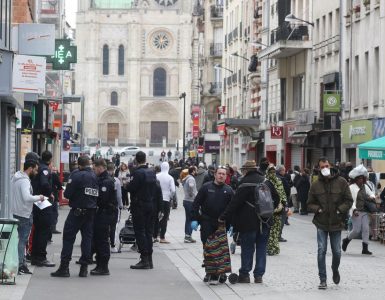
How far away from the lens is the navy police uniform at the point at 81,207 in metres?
17.1

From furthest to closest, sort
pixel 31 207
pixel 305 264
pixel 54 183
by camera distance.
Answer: pixel 54 183 < pixel 305 264 < pixel 31 207

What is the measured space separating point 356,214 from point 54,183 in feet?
20.3

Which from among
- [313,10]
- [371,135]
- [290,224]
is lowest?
[290,224]

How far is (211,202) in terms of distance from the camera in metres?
17.0

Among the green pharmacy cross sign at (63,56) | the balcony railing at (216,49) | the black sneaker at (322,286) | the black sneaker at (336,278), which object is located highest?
the balcony railing at (216,49)

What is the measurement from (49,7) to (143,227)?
5475 centimetres

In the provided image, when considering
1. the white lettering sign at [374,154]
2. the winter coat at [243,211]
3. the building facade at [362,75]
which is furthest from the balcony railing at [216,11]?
the winter coat at [243,211]

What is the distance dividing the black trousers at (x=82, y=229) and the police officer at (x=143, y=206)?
155 cm

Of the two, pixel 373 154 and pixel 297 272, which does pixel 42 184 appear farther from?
pixel 373 154

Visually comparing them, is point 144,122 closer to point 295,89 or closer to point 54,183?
point 295,89

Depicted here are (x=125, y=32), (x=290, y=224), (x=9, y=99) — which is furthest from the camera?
(x=125, y=32)

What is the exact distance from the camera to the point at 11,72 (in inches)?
856

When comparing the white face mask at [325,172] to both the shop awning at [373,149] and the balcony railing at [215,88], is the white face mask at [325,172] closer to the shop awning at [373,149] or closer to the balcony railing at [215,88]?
the shop awning at [373,149]

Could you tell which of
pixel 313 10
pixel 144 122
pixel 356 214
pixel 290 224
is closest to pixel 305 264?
pixel 356 214
